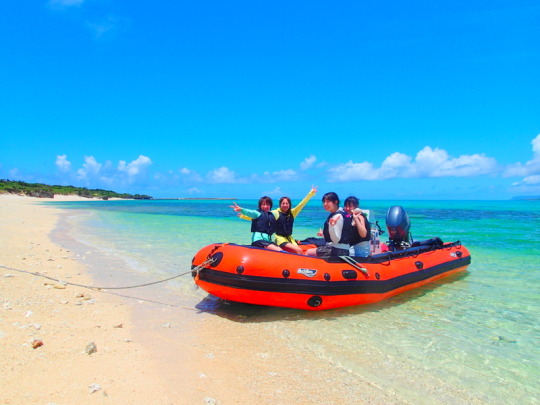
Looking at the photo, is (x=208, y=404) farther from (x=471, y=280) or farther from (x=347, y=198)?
(x=471, y=280)

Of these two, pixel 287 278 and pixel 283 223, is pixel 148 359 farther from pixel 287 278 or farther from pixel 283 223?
pixel 283 223

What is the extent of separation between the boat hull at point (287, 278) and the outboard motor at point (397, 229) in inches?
88.9

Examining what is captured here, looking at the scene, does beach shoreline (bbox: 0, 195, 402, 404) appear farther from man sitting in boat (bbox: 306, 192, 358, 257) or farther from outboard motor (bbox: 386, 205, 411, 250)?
outboard motor (bbox: 386, 205, 411, 250)

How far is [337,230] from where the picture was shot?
18.1 feet

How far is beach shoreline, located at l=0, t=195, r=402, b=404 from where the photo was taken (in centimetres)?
280

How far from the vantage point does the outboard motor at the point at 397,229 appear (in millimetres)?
7824

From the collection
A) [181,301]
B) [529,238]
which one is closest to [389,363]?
[181,301]

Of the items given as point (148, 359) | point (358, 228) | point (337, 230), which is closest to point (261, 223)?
point (337, 230)

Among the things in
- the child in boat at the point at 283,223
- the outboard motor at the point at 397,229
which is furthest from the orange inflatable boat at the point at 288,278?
the outboard motor at the point at 397,229

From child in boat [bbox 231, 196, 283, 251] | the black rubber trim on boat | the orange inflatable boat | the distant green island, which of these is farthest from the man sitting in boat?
the distant green island

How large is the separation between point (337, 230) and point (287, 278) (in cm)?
122

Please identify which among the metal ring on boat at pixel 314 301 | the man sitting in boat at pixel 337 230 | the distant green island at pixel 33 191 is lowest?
the metal ring on boat at pixel 314 301

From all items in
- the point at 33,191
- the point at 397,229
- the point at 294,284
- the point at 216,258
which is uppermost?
the point at 33,191

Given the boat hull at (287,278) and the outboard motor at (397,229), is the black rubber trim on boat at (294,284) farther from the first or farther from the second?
the outboard motor at (397,229)
